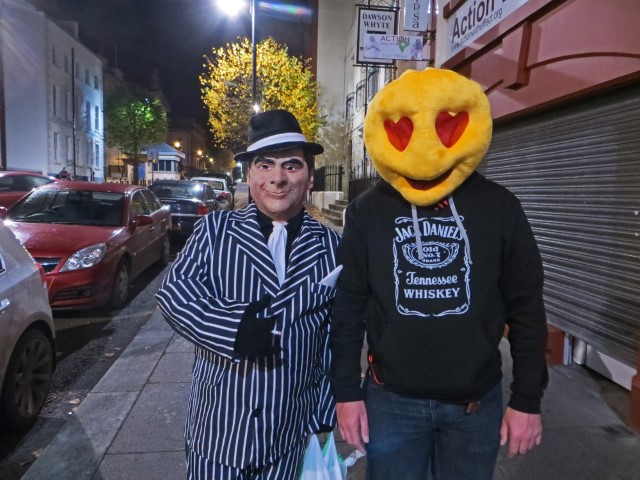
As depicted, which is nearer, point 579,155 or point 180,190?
point 579,155

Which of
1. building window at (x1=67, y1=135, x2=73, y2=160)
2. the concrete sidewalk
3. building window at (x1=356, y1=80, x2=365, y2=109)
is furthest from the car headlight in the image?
building window at (x1=67, y1=135, x2=73, y2=160)

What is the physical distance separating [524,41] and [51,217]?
20.5ft

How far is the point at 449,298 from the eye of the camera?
1.69 m

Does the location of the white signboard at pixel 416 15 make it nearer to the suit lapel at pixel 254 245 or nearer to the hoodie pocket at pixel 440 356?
the suit lapel at pixel 254 245

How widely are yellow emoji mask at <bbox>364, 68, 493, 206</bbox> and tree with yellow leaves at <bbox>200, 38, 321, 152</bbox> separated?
21729 millimetres

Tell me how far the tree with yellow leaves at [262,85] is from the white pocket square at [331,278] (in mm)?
21772

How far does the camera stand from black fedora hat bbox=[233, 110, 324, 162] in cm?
189

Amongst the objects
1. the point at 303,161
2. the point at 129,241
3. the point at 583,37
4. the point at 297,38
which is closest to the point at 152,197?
the point at 129,241

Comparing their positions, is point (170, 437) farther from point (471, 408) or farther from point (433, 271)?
point (433, 271)

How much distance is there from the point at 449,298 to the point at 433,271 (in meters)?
0.10

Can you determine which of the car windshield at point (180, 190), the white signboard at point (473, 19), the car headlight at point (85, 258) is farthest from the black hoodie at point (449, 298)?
the car windshield at point (180, 190)

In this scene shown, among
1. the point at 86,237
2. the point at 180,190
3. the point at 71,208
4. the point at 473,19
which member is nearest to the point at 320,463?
the point at 86,237

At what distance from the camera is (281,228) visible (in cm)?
191

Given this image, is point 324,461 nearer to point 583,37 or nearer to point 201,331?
point 201,331
